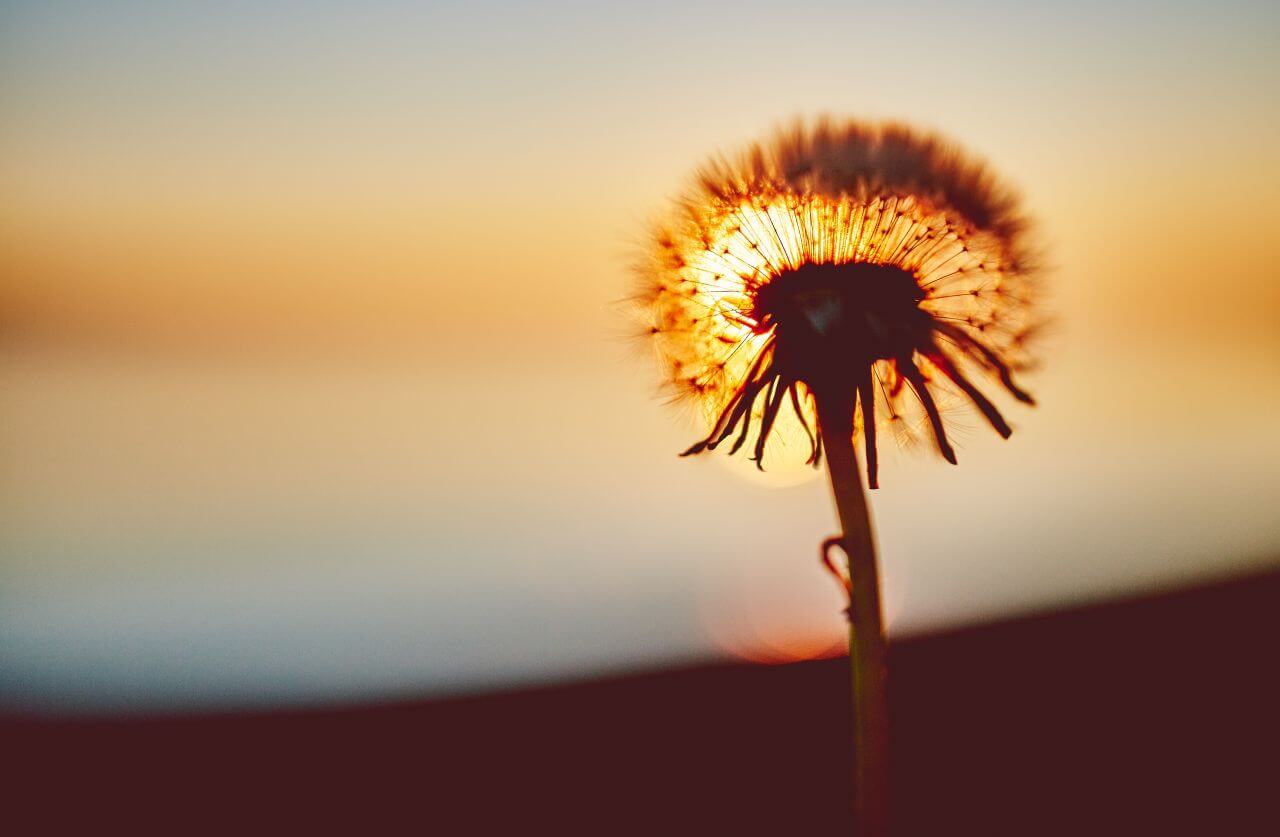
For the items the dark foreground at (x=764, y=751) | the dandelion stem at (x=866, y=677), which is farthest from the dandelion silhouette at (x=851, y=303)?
the dark foreground at (x=764, y=751)

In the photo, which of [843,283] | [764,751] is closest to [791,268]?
[843,283]

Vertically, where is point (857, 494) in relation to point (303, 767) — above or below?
above

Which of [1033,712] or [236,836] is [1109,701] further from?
[236,836]

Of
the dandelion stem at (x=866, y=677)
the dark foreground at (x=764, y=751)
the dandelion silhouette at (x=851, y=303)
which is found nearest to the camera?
the dandelion stem at (x=866, y=677)

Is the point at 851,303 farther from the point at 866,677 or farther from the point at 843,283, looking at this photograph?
the point at 866,677

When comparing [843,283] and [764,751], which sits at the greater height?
[843,283]

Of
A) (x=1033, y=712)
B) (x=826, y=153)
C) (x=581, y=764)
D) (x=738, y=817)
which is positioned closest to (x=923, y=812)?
(x=738, y=817)

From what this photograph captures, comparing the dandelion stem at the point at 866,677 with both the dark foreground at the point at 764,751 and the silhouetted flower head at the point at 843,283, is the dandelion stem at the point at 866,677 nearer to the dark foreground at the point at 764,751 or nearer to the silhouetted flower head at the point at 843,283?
the silhouetted flower head at the point at 843,283
